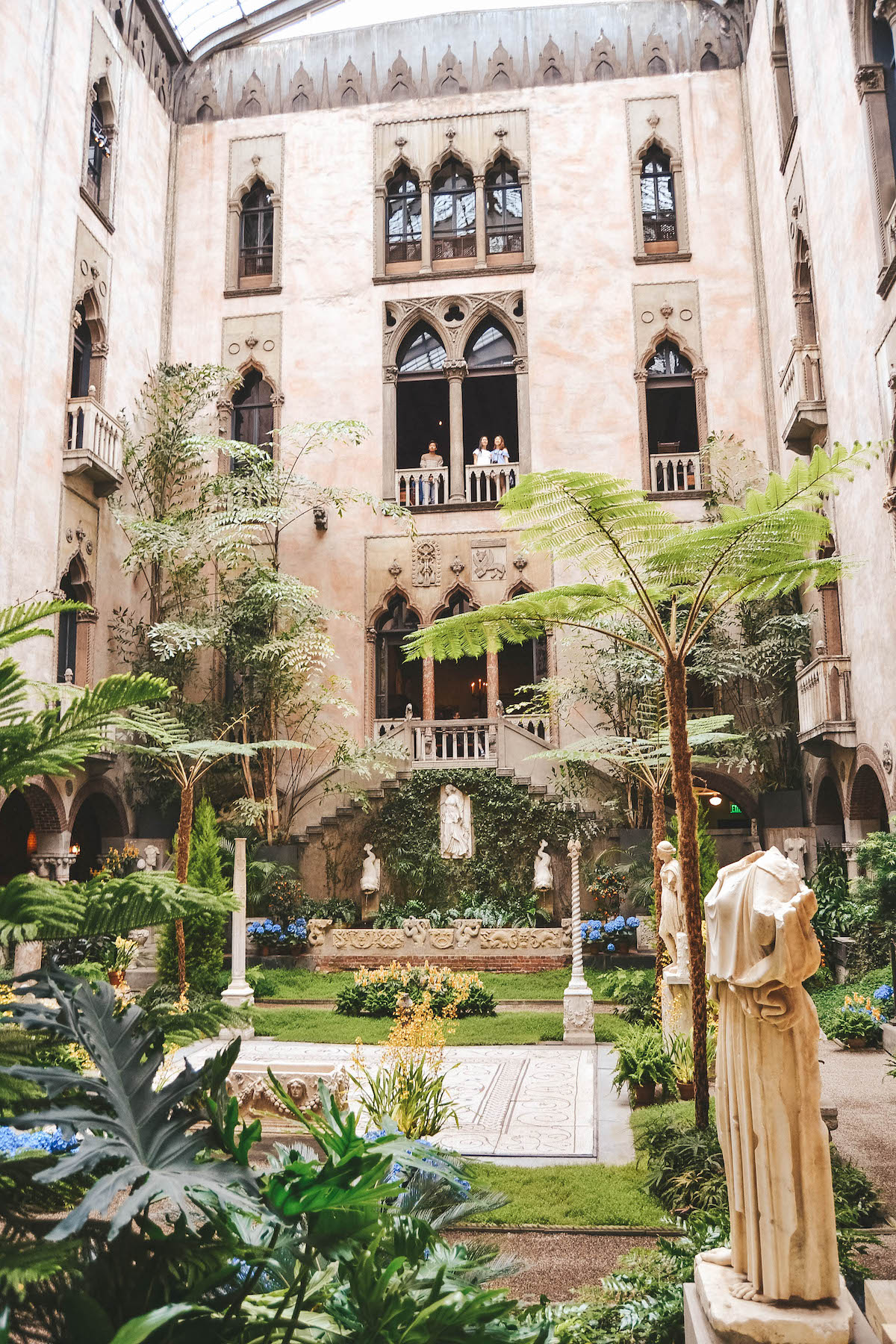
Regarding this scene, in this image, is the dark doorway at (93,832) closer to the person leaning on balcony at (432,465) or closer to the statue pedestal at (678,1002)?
the person leaning on balcony at (432,465)

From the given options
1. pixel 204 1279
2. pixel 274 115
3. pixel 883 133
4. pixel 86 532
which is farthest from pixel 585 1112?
pixel 274 115

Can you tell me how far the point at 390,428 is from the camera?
20.2m

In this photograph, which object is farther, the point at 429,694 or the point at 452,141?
the point at 452,141

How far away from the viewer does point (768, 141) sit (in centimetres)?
1816

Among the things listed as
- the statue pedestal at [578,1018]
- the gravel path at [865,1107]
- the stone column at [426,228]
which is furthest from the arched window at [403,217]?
the gravel path at [865,1107]

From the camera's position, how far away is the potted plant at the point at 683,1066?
26.3 ft

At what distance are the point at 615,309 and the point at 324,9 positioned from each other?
29.3 feet

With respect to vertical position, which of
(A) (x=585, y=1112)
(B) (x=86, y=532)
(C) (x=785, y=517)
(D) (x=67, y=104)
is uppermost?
(D) (x=67, y=104)

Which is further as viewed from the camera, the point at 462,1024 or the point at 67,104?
the point at 67,104

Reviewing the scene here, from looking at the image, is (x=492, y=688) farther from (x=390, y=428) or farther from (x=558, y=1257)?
(x=558, y=1257)

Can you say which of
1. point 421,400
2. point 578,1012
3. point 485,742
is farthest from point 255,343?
point 578,1012

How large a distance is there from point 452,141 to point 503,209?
5.48 ft

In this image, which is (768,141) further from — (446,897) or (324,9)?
(446,897)

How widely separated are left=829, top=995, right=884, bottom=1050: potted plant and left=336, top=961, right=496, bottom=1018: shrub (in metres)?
4.06
